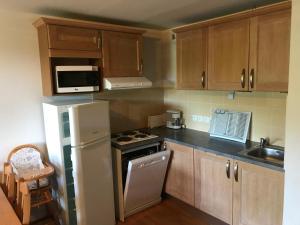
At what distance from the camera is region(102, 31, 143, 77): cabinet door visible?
260cm

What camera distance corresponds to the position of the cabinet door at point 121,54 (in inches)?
102

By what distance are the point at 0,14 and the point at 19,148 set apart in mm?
1302

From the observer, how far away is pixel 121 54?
271 cm

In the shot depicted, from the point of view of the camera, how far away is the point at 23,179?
201 centimetres

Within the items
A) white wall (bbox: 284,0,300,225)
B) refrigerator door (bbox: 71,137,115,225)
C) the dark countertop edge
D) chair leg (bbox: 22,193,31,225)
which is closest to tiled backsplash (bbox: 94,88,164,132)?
refrigerator door (bbox: 71,137,115,225)

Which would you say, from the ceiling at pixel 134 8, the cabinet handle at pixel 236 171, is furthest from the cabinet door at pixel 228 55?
the cabinet handle at pixel 236 171

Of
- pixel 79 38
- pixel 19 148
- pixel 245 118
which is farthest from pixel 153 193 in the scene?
pixel 79 38

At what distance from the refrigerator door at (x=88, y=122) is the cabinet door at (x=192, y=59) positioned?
1.02m

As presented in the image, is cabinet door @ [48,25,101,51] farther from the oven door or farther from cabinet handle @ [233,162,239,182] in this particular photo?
cabinet handle @ [233,162,239,182]

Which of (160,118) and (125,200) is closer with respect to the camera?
(125,200)

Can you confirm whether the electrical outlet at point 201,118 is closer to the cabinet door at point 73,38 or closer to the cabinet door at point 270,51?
the cabinet door at point 270,51

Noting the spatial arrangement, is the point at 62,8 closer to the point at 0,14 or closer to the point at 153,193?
the point at 0,14

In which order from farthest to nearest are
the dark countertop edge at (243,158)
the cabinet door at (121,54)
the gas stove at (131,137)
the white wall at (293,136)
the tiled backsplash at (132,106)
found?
1. the tiled backsplash at (132,106)
2. the gas stove at (131,137)
3. the cabinet door at (121,54)
4. the dark countertop edge at (243,158)
5. the white wall at (293,136)

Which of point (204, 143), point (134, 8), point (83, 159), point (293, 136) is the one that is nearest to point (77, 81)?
point (83, 159)
